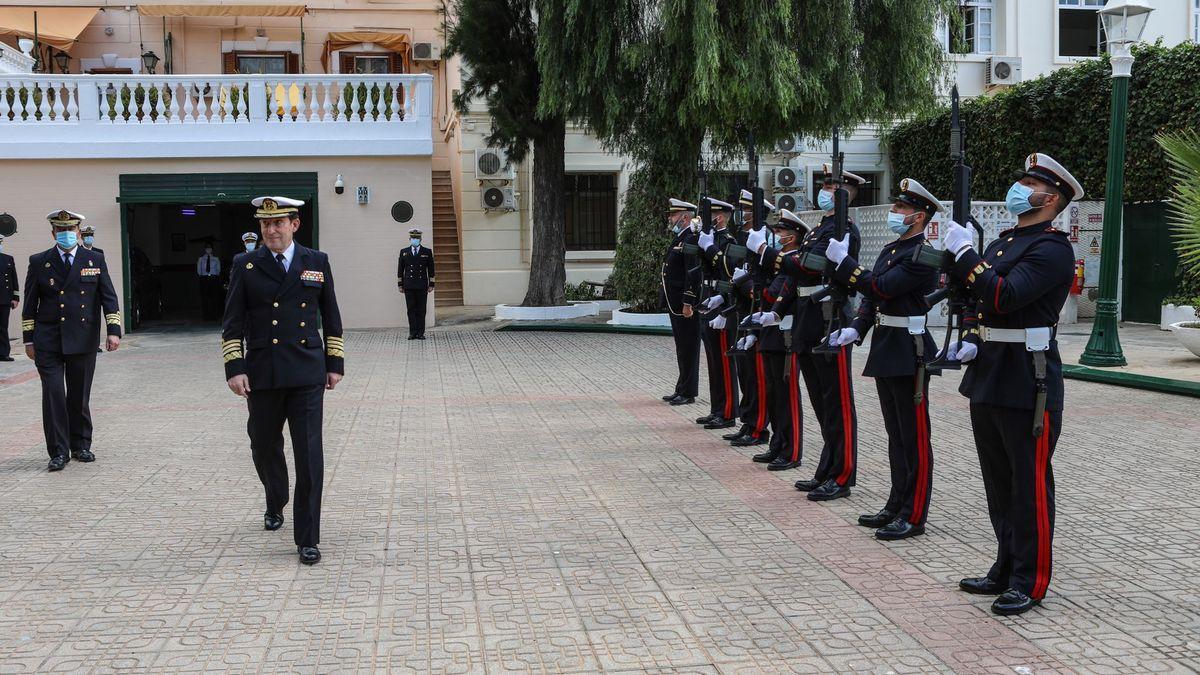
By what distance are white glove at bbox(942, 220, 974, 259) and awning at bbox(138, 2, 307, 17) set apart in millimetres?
24991

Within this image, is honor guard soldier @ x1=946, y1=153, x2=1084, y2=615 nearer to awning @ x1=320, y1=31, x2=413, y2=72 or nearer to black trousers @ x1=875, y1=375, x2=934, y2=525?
black trousers @ x1=875, y1=375, x2=934, y2=525

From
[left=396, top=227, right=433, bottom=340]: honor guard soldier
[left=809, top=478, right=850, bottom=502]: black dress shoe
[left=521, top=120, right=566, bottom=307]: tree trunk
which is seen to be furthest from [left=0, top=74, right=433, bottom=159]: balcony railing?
[left=809, top=478, right=850, bottom=502]: black dress shoe

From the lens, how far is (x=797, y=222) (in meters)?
8.22

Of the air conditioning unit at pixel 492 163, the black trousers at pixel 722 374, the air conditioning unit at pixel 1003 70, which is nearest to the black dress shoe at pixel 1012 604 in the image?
the black trousers at pixel 722 374

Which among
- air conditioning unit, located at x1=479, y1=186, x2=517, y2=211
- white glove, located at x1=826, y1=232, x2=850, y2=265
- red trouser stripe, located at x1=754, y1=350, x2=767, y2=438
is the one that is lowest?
red trouser stripe, located at x1=754, y1=350, x2=767, y2=438

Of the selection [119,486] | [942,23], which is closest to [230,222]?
[942,23]

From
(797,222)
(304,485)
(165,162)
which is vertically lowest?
(304,485)

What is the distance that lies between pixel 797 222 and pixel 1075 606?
3709mm

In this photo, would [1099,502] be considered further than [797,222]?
No

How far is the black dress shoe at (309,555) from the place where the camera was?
20.0 feet

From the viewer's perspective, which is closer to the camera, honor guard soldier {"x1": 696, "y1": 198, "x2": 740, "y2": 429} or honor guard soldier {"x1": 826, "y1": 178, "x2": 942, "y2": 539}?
honor guard soldier {"x1": 826, "y1": 178, "x2": 942, "y2": 539}

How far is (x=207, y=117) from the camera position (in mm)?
22578

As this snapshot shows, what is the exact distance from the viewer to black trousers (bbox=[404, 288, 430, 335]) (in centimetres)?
2016

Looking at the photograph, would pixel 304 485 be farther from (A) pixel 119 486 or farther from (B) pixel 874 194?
(B) pixel 874 194
